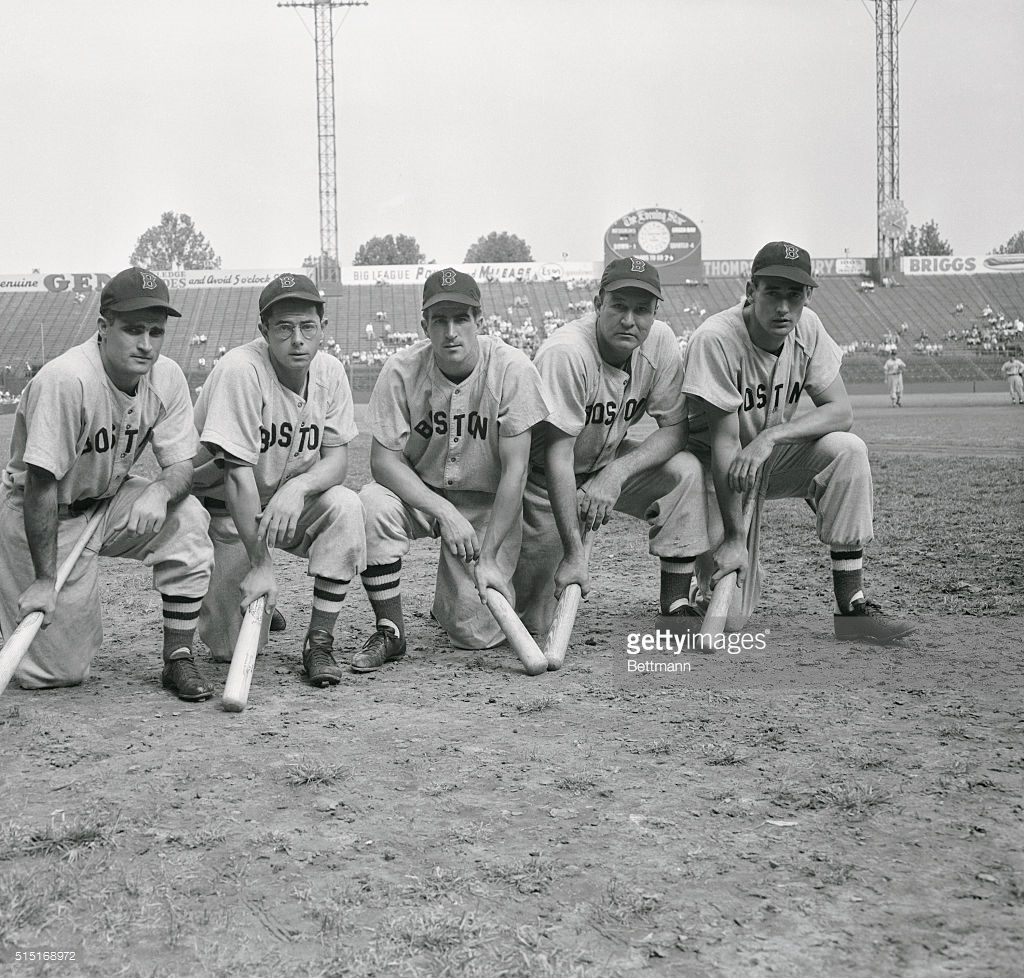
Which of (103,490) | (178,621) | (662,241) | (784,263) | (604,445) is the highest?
(662,241)

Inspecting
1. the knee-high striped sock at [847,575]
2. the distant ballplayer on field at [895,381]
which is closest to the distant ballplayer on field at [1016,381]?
the distant ballplayer on field at [895,381]

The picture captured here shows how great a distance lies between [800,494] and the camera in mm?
5449

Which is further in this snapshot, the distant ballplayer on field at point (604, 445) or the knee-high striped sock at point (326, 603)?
the distant ballplayer on field at point (604, 445)

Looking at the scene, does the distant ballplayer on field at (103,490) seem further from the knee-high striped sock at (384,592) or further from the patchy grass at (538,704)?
the patchy grass at (538,704)

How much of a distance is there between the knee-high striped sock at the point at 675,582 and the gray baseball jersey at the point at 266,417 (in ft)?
5.34

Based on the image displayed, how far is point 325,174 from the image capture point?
5391 centimetres

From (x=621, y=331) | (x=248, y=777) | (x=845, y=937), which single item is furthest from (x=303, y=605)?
(x=845, y=937)

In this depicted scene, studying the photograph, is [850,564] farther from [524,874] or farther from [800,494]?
[524,874]

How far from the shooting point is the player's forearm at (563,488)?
491 centimetres

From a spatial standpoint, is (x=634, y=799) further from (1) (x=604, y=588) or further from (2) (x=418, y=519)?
(1) (x=604, y=588)

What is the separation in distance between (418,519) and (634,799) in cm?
220

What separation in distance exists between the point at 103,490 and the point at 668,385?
102 inches

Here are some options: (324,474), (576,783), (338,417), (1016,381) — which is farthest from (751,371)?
(1016,381)

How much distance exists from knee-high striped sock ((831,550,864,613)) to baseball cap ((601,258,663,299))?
58.0 inches
